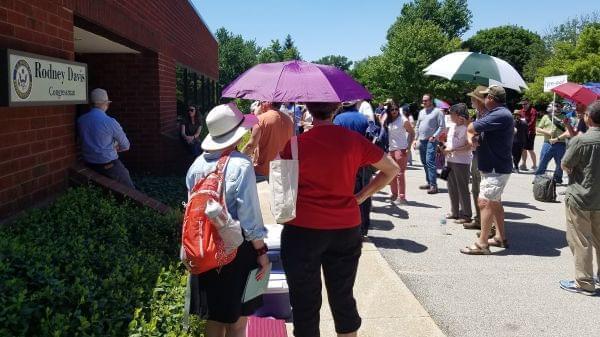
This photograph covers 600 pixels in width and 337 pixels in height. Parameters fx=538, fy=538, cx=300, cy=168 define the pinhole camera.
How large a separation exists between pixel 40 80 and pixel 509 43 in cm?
7291

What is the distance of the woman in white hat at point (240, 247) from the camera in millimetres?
3102

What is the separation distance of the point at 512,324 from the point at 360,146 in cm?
217

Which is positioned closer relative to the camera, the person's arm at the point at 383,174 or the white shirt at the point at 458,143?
the person's arm at the point at 383,174

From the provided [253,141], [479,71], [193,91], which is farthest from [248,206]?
[193,91]

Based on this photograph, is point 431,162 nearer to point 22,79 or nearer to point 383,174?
point 383,174

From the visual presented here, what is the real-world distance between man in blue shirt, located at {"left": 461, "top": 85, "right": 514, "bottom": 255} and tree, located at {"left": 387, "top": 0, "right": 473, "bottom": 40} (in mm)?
69635

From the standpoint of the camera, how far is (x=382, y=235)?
716 centimetres

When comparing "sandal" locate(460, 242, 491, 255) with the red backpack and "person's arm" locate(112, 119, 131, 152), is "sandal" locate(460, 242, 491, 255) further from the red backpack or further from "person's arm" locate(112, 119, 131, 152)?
"person's arm" locate(112, 119, 131, 152)

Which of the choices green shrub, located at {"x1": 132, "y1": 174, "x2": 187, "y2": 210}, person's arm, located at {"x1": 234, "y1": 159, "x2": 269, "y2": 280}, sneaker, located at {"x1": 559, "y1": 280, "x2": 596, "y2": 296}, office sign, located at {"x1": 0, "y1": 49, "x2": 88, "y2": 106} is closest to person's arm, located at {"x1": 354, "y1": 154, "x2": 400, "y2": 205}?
person's arm, located at {"x1": 234, "y1": 159, "x2": 269, "y2": 280}

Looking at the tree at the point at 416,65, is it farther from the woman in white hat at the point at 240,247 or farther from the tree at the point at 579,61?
the woman in white hat at the point at 240,247

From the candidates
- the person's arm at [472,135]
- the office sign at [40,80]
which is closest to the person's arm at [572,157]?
the person's arm at [472,135]

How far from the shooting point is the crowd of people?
10.5 ft

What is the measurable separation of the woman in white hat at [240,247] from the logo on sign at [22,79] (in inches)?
60.0

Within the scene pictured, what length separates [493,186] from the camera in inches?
240
